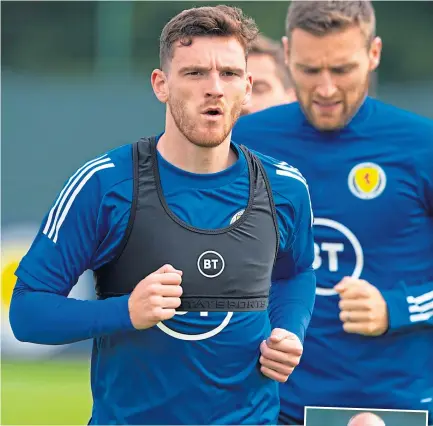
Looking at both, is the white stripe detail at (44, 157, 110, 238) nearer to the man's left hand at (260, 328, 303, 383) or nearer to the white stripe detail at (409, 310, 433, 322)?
the man's left hand at (260, 328, 303, 383)

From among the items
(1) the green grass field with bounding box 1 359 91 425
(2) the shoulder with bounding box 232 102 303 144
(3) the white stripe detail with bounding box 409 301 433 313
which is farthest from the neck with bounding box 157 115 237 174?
(1) the green grass field with bounding box 1 359 91 425

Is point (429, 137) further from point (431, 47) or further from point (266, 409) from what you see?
point (431, 47)

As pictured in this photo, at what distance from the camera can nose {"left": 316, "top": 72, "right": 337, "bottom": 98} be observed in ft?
13.8

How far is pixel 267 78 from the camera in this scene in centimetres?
628

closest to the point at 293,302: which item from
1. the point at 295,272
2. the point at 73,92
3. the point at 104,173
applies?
the point at 295,272

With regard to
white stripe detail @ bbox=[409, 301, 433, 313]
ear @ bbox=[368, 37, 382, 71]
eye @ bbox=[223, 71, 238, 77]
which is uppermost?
ear @ bbox=[368, 37, 382, 71]

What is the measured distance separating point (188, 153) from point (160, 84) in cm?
23

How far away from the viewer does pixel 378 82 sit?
39.7ft

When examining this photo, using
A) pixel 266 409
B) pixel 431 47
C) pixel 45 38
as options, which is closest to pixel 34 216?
pixel 45 38

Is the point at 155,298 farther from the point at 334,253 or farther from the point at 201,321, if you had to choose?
the point at 334,253

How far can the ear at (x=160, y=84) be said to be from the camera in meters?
3.26

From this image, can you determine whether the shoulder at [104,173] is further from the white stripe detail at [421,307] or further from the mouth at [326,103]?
the white stripe detail at [421,307]

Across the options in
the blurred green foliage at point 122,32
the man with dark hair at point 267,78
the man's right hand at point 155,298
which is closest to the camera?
the man's right hand at point 155,298

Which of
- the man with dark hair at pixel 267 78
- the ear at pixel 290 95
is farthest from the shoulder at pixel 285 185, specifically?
the ear at pixel 290 95
